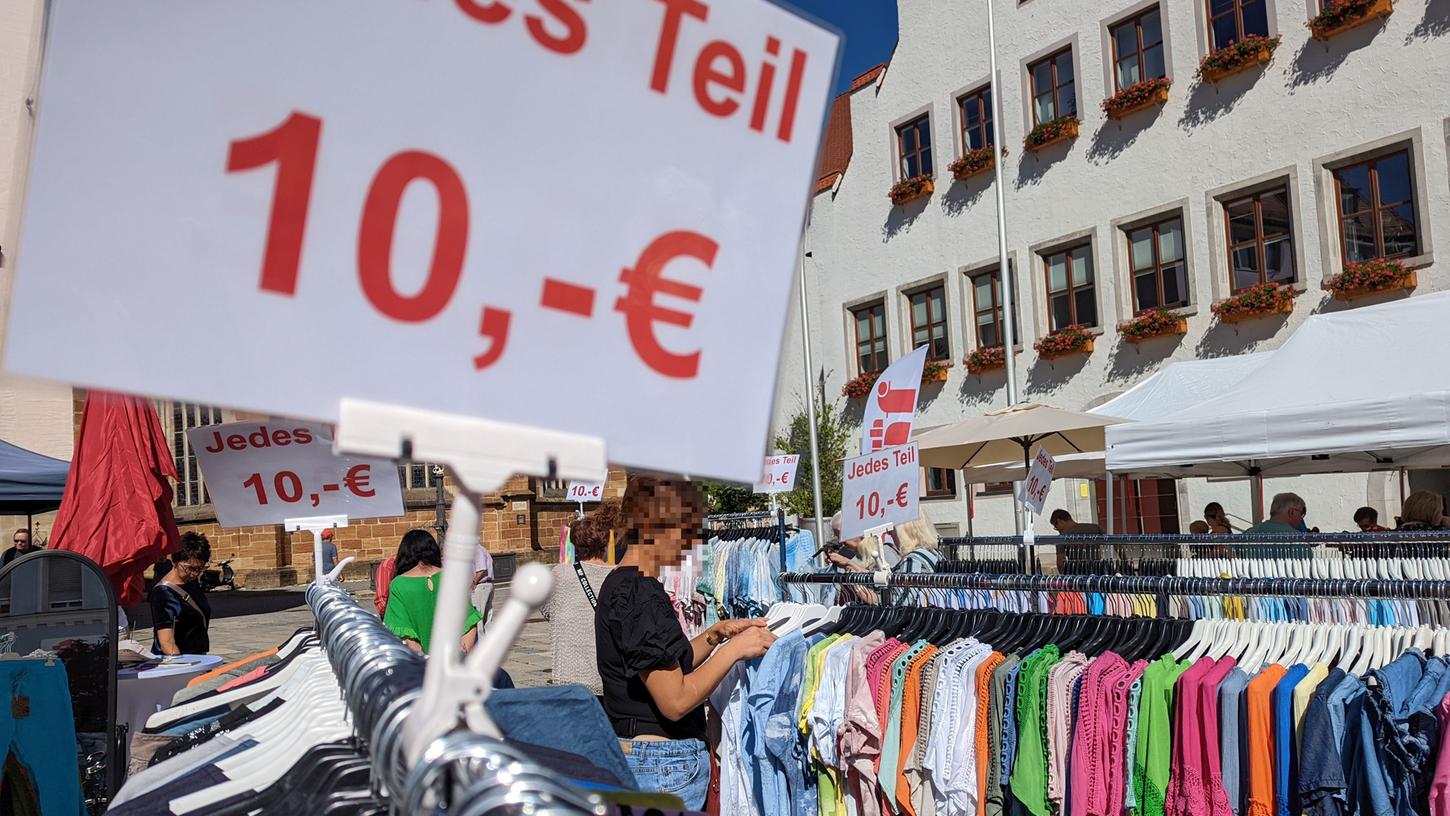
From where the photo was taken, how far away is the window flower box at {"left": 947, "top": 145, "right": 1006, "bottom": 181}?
2012 cm

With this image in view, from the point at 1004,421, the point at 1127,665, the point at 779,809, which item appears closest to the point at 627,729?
the point at 779,809

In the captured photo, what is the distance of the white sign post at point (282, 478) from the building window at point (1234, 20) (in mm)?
15959

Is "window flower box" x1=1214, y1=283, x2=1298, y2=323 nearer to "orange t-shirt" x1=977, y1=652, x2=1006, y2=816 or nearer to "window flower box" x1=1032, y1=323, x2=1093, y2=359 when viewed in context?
"window flower box" x1=1032, y1=323, x2=1093, y2=359

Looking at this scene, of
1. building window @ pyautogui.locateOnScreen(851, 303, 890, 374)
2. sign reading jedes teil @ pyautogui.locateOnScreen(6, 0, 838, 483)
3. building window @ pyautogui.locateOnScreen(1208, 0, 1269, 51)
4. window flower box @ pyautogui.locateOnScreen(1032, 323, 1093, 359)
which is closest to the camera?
sign reading jedes teil @ pyautogui.locateOnScreen(6, 0, 838, 483)

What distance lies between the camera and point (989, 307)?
67.6 ft

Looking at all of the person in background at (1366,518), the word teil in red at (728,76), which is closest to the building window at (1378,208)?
the person in background at (1366,518)

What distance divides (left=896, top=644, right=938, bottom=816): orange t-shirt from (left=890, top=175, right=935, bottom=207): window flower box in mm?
18389

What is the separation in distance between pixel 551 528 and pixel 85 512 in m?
25.9

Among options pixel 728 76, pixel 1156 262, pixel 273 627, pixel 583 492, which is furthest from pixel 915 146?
pixel 728 76

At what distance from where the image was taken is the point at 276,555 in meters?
27.8

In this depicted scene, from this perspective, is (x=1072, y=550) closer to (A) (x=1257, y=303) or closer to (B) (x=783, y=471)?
(B) (x=783, y=471)

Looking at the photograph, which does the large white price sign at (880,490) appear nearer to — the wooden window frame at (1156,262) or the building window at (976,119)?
the wooden window frame at (1156,262)

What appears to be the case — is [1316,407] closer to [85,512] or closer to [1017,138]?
[85,512]

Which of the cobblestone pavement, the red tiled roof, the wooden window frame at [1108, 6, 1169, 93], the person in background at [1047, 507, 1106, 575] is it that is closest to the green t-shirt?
the cobblestone pavement
